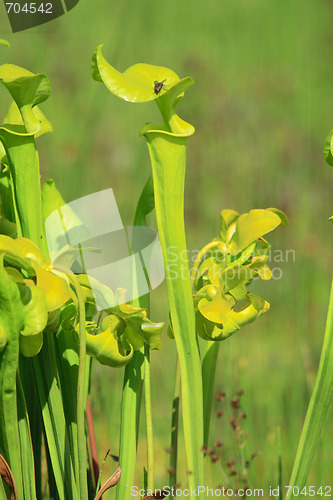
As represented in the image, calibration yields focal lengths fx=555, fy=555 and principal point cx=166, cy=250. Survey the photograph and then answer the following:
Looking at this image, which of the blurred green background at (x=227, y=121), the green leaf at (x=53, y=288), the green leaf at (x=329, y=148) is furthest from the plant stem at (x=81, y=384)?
the blurred green background at (x=227, y=121)

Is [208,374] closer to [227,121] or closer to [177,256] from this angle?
[177,256]

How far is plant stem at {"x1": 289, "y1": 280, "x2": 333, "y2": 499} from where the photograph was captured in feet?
1.48

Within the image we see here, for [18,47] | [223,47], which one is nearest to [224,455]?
[18,47]

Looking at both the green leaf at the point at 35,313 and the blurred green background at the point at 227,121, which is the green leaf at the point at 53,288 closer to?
the green leaf at the point at 35,313

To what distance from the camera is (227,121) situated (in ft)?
6.63

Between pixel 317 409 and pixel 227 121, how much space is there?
168cm

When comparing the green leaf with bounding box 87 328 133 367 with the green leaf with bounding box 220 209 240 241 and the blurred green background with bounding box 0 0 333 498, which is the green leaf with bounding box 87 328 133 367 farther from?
the blurred green background with bounding box 0 0 333 498

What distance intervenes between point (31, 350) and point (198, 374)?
0.14 metres

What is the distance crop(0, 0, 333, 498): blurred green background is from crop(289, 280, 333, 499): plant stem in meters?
0.71

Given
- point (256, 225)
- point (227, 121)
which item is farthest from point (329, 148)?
point (227, 121)

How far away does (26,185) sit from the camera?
44 centimetres

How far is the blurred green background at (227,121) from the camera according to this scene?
1.50 m

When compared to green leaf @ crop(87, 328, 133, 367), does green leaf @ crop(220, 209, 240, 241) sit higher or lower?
higher

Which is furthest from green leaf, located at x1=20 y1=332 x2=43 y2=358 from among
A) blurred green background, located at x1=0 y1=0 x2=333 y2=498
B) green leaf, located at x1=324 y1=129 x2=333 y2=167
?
blurred green background, located at x1=0 y1=0 x2=333 y2=498
